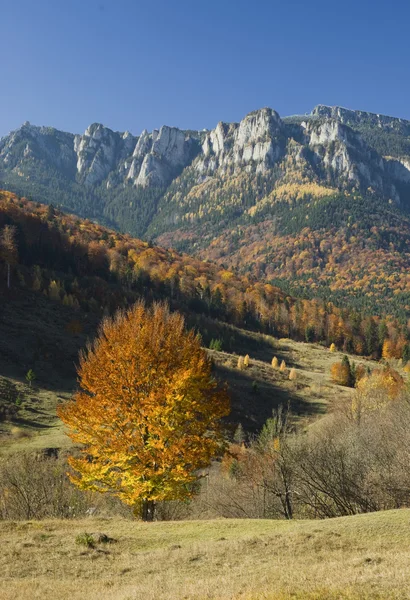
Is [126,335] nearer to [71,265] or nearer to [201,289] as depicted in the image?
[71,265]

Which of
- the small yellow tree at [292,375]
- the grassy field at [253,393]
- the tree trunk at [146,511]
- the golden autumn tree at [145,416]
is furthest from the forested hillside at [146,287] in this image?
the golden autumn tree at [145,416]

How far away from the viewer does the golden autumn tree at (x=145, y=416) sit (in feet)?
65.5

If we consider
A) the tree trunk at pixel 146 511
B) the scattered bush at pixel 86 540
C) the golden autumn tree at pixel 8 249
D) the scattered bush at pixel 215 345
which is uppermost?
the golden autumn tree at pixel 8 249

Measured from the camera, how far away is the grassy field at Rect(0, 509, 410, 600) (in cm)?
1004

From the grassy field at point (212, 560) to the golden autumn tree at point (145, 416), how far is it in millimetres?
2173

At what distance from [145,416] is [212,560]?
8.37 meters

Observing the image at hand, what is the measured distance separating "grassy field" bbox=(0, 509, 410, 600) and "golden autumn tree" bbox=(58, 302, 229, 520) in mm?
2173

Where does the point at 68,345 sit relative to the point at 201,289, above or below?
below

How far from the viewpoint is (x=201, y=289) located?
167 m

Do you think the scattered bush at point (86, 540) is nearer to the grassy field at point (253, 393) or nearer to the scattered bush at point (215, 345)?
the grassy field at point (253, 393)

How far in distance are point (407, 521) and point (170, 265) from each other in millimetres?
170487

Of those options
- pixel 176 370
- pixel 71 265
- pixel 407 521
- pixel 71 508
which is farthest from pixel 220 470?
pixel 71 265

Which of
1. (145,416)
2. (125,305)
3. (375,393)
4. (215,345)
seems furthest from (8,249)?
(145,416)

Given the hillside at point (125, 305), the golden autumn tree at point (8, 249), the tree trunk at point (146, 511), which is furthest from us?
the golden autumn tree at point (8, 249)
